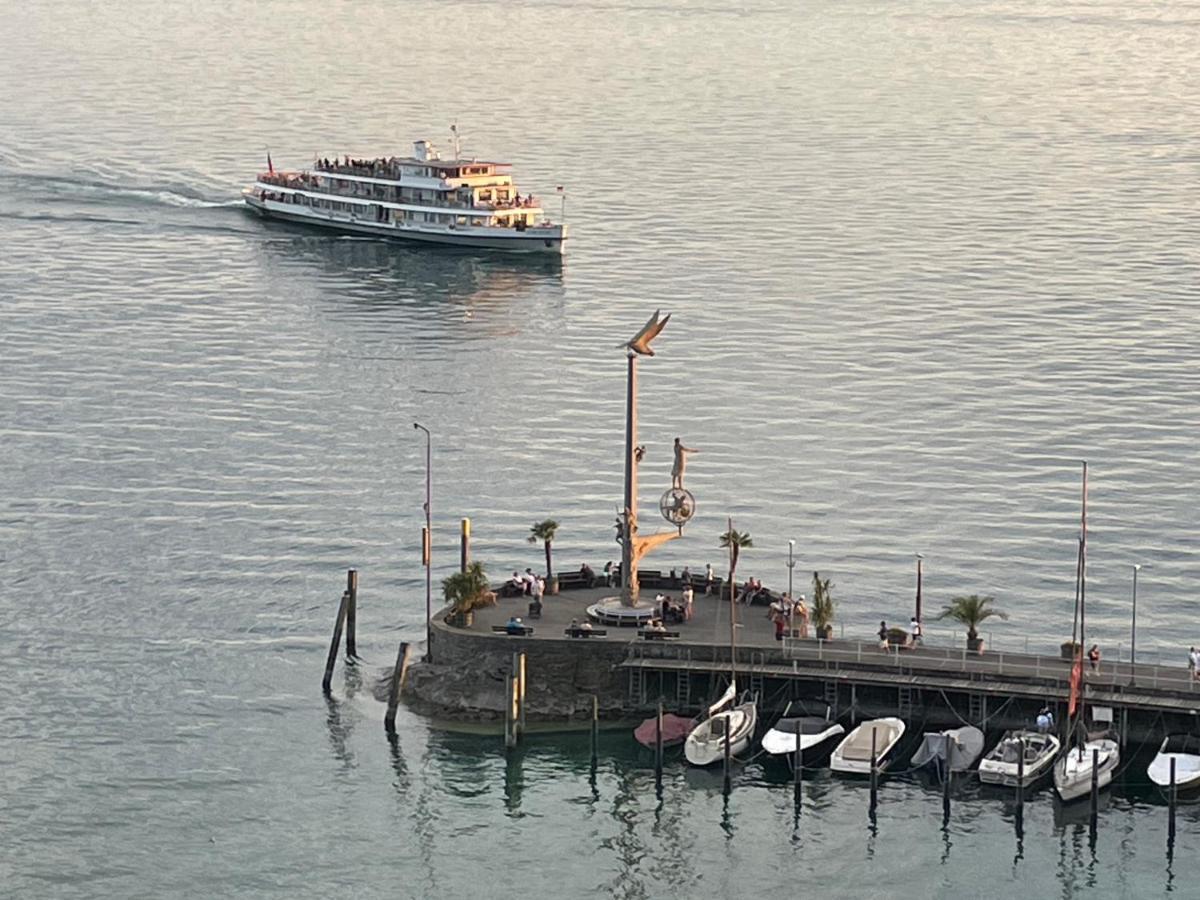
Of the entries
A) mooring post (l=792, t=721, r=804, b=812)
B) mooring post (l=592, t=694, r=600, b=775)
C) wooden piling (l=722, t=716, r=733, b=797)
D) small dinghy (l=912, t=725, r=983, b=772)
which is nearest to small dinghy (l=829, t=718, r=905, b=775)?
small dinghy (l=912, t=725, r=983, b=772)

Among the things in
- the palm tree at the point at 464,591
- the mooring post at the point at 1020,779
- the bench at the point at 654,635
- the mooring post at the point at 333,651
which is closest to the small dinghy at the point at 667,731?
the bench at the point at 654,635

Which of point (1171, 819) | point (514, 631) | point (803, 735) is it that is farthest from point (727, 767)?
point (1171, 819)

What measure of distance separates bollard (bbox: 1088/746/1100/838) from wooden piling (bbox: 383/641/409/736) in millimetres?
20892

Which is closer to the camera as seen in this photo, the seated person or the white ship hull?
the seated person

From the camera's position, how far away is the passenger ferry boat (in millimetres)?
175875

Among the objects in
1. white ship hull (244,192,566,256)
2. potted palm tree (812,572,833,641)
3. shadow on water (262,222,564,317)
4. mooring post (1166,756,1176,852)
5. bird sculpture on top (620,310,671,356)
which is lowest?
mooring post (1166,756,1176,852)

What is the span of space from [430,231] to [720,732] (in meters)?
99.3

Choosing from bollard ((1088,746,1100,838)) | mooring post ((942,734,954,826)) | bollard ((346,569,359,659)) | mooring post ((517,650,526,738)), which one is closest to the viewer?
bollard ((1088,746,1100,838))

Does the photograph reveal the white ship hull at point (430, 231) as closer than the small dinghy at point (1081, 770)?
No

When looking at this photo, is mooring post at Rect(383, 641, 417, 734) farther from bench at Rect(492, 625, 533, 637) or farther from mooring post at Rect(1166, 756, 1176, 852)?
mooring post at Rect(1166, 756, 1176, 852)

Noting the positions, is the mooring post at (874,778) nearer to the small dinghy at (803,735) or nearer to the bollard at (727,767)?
the small dinghy at (803,735)

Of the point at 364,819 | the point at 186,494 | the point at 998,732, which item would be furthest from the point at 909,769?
the point at 186,494

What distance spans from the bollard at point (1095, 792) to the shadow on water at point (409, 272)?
8096cm

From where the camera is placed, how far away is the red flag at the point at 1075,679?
258ft
